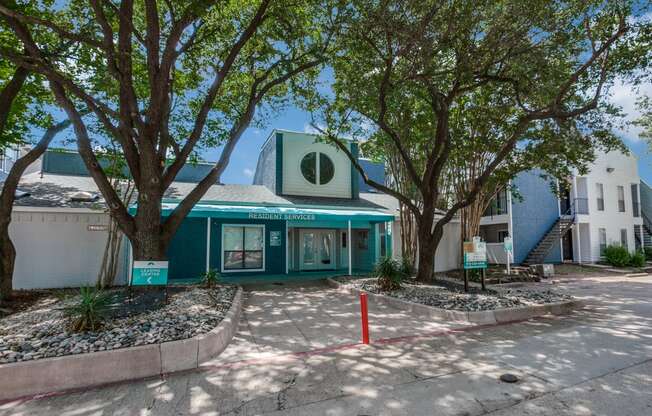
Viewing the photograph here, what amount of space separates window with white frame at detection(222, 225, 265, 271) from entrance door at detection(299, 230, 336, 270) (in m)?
2.30

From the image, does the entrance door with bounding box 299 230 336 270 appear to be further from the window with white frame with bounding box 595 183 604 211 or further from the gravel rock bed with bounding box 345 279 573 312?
the window with white frame with bounding box 595 183 604 211

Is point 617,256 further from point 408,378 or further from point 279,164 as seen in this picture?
point 408,378

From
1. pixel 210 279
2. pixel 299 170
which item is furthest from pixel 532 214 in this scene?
pixel 210 279

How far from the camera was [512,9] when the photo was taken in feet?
25.7

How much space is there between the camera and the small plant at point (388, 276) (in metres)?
9.73

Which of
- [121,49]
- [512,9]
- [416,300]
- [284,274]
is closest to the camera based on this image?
[121,49]

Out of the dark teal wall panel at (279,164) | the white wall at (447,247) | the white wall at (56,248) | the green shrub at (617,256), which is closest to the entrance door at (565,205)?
the green shrub at (617,256)

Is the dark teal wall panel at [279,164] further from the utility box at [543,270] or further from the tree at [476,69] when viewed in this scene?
the utility box at [543,270]

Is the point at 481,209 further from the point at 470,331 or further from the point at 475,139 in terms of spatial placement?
the point at 470,331

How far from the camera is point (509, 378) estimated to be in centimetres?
418

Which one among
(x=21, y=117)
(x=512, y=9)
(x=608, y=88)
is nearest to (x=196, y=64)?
(x=21, y=117)

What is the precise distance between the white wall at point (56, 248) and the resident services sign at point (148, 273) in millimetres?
6183

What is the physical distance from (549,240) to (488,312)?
48.6 feet

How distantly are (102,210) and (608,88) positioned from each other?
50.5ft
